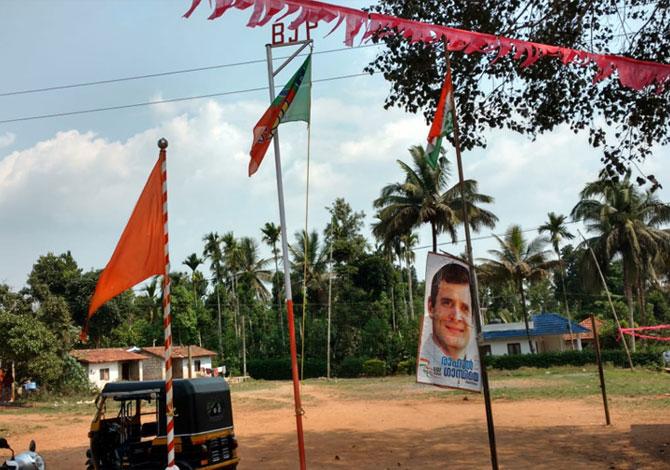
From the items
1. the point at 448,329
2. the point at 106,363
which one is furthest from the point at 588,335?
the point at 448,329

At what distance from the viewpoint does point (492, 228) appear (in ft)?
126

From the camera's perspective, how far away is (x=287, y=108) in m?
7.74

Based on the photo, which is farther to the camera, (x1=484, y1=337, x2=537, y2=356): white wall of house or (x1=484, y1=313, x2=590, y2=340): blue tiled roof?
(x1=484, y1=337, x2=537, y2=356): white wall of house

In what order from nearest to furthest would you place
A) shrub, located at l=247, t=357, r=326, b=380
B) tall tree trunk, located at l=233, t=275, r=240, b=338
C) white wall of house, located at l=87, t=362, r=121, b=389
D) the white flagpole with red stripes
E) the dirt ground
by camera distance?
1. the white flagpole with red stripes
2. the dirt ground
3. white wall of house, located at l=87, t=362, r=121, b=389
4. shrub, located at l=247, t=357, r=326, b=380
5. tall tree trunk, located at l=233, t=275, r=240, b=338

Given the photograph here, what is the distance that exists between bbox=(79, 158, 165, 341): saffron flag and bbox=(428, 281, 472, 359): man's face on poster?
3446 mm

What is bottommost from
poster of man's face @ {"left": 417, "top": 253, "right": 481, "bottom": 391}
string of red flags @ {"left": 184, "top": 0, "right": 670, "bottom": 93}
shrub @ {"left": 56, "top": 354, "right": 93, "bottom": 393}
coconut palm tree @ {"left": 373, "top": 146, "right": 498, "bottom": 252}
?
shrub @ {"left": 56, "top": 354, "right": 93, "bottom": 393}

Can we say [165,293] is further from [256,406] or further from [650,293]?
[650,293]

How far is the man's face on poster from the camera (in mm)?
7441

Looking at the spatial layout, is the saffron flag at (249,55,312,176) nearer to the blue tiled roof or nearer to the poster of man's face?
the poster of man's face

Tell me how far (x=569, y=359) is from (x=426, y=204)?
13.2m

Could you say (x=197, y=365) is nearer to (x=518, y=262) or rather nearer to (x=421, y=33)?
(x=518, y=262)

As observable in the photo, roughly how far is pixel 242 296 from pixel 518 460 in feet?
139

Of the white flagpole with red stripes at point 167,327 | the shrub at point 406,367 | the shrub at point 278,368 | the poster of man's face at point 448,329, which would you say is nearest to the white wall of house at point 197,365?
the shrub at point 278,368

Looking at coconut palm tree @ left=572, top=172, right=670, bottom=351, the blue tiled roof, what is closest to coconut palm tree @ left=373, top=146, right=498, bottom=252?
coconut palm tree @ left=572, top=172, right=670, bottom=351
